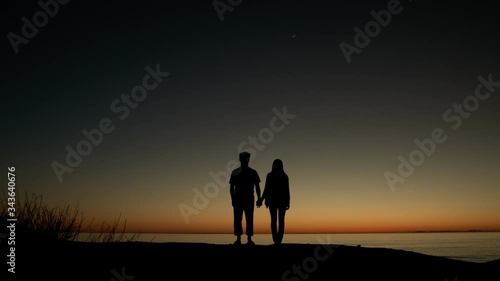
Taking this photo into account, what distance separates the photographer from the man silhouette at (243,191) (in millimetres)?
12750

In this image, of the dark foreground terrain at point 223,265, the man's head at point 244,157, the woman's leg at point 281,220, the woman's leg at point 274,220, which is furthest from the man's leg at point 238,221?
the dark foreground terrain at point 223,265

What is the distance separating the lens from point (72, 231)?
12.1 m

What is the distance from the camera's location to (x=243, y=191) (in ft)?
41.8

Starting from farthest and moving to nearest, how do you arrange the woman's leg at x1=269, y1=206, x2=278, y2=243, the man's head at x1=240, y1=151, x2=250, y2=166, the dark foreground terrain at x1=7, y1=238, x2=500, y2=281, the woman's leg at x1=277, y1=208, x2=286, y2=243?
the woman's leg at x1=269, y1=206, x2=278, y2=243, the woman's leg at x1=277, y1=208, x2=286, y2=243, the man's head at x1=240, y1=151, x2=250, y2=166, the dark foreground terrain at x1=7, y1=238, x2=500, y2=281

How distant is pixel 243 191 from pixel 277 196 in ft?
3.20

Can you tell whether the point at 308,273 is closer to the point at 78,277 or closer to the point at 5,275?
the point at 78,277

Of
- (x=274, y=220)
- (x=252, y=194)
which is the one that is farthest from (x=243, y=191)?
(x=274, y=220)

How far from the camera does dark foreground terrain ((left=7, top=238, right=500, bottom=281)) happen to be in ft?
26.6

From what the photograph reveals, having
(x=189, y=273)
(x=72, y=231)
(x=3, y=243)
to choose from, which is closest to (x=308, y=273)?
(x=189, y=273)

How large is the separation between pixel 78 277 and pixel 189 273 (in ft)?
6.21

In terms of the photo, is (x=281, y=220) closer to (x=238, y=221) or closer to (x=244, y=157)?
(x=238, y=221)

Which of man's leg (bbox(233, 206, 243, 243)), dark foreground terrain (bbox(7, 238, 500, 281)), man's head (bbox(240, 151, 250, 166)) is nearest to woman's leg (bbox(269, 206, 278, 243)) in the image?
man's leg (bbox(233, 206, 243, 243))

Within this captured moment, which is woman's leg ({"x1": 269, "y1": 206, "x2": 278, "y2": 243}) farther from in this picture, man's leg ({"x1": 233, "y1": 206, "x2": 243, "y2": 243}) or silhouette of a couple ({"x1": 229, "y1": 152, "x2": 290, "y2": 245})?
man's leg ({"x1": 233, "y1": 206, "x2": 243, "y2": 243})

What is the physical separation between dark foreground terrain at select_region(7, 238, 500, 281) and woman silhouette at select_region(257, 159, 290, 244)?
7.43 feet
